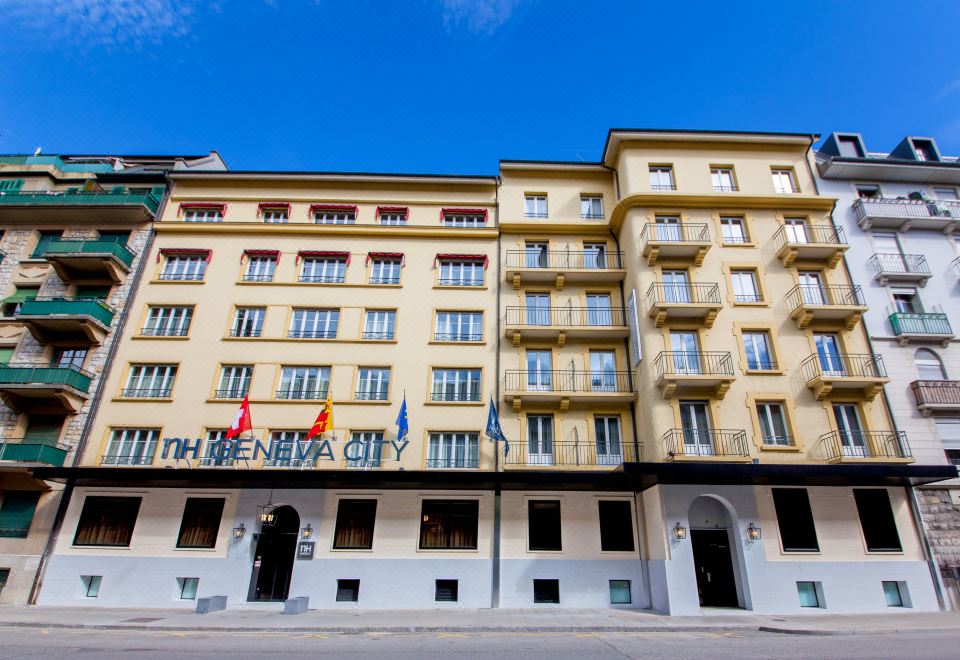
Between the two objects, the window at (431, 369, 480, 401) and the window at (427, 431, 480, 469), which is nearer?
the window at (427, 431, 480, 469)

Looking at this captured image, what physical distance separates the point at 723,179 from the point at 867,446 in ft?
47.0

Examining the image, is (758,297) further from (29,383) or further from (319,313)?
(29,383)

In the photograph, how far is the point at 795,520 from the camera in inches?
746

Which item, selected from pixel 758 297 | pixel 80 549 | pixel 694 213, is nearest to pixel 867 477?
pixel 758 297

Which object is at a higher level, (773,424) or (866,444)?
(773,424)

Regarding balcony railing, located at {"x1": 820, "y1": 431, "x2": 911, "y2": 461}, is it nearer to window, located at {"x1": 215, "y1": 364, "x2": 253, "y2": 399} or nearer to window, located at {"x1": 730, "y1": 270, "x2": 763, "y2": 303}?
window, located at {"x1": 730, "y1": 270, "x2": 763, "y2": 303}

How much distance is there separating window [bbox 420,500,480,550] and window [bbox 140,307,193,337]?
14.9 meters

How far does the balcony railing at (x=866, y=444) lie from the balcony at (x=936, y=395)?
1.79 m

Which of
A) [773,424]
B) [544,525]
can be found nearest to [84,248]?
[544,525]

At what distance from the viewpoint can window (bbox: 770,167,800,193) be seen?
2511cm

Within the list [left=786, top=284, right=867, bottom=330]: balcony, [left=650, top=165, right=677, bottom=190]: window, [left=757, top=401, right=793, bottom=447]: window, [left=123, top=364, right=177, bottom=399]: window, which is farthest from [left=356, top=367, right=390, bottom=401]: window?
[left=786, top=284, right=867, bottom=330]: balcony

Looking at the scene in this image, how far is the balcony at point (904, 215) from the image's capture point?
23.9 m

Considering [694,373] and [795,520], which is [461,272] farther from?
[795,520]

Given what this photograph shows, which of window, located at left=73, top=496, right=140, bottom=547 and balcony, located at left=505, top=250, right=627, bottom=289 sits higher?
balcony, located at left=505, top=250, right=627, bottom=289
